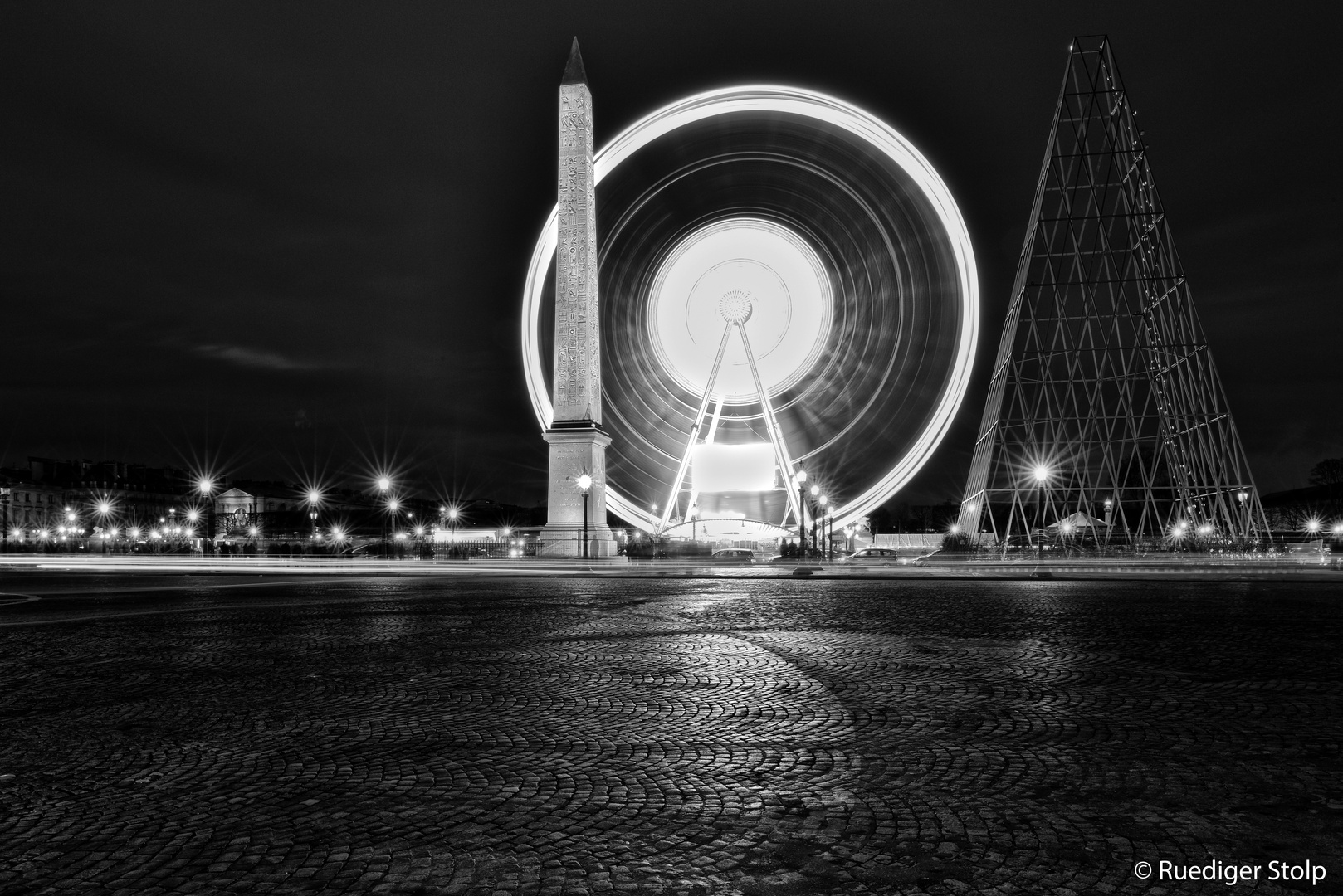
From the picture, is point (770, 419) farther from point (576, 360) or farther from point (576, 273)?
point (576, 273)

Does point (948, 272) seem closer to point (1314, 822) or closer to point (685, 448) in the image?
point (685, 448)

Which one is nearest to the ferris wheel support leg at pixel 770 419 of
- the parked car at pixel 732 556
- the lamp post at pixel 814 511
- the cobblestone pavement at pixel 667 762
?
the lamp post at pixel 814 511

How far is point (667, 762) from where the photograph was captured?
188 inches

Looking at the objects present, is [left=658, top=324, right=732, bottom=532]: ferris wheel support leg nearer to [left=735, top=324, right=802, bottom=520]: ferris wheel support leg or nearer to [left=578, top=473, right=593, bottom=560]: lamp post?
[left=735, top=324, right=802, bottom=520]: ferris wheel support leg

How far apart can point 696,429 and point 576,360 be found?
25.5ft

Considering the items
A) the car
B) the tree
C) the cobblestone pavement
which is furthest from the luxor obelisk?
the tree

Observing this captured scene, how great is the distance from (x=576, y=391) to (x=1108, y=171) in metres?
19.1

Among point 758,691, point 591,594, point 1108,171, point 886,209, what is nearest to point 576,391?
point 886,209

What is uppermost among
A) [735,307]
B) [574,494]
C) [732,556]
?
[735,307]

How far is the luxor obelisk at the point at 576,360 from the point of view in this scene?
98.7 ft

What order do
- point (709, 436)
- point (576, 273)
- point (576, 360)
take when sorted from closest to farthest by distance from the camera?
1. point (576, 360)
2. point (576, 273)
3. point (709, 436)

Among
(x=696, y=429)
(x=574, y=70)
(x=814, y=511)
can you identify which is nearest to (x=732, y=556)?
(x=696, y=429)

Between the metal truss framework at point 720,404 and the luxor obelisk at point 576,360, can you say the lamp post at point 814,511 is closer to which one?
the metal truss framework at point 720,404

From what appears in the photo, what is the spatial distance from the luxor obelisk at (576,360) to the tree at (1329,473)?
64.8 m
